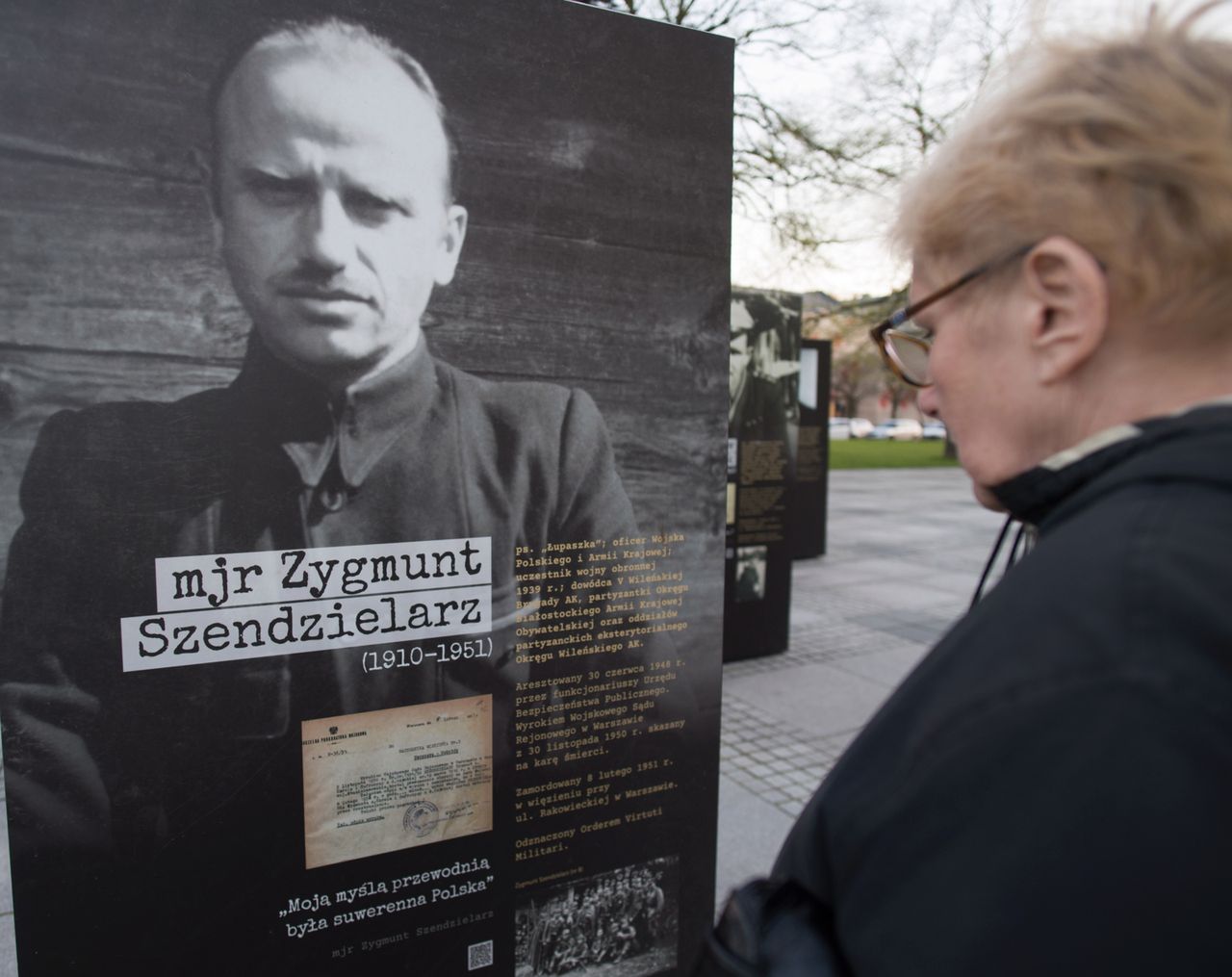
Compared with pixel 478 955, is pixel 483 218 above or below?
above

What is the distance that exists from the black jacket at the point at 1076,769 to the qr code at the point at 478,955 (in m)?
1.96

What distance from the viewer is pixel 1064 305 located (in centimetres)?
89

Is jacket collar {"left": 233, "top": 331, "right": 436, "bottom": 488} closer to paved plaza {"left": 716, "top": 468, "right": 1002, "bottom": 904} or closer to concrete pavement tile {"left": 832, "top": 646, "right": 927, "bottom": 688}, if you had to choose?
paved plaza {"left": 716, "top": 468, "right": 1002, "bottom": 904}

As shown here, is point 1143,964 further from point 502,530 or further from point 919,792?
point 502,530

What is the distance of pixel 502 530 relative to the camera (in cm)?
241

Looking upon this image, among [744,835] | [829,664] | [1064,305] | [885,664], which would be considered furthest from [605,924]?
[885,664]

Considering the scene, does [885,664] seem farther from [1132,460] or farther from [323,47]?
[1132,460]

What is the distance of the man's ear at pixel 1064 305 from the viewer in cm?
86

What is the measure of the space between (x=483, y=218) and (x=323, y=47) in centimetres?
52

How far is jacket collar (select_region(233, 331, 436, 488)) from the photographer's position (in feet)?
6.79

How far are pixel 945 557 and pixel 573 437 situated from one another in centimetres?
1048

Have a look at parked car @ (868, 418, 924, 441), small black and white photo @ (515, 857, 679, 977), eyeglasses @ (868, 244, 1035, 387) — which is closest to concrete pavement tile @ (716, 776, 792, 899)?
small black and white photo @ (515, 857, 679, 977)

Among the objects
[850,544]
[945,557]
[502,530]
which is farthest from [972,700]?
[850,544]

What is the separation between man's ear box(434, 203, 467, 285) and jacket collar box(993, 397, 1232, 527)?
1.64 m
